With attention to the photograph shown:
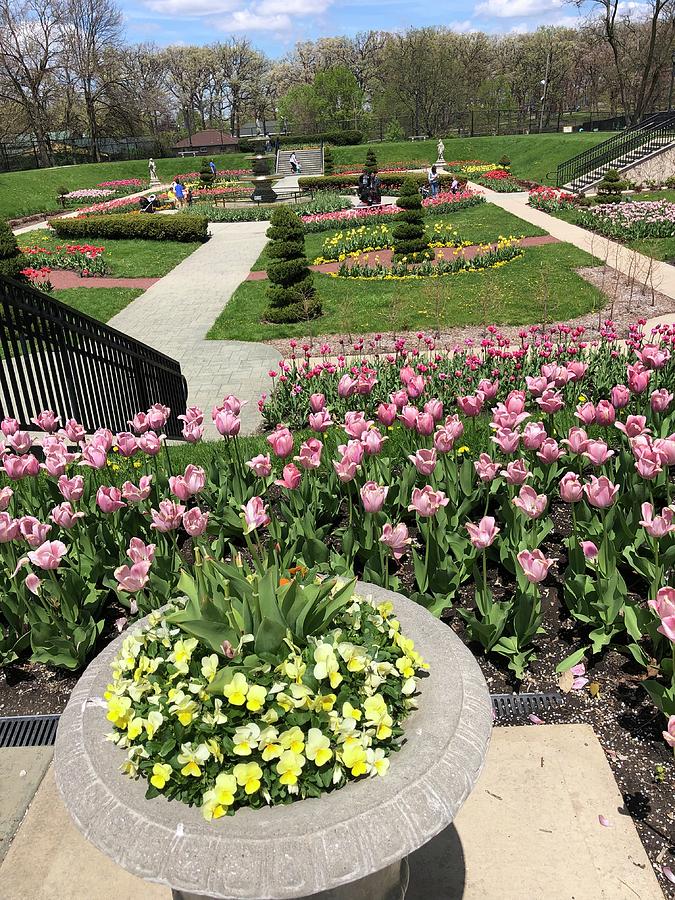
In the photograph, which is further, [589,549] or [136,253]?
[136,253]

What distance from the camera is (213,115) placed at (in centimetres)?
9331

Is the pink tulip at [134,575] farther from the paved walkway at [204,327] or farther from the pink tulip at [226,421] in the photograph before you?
the paved walkway at [204,327]

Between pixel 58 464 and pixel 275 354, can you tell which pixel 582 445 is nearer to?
pixel 58 464

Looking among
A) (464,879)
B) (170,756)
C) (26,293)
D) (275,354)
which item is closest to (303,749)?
(170,756)

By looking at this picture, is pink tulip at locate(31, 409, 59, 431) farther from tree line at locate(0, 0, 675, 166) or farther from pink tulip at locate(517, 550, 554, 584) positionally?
tree line at locate(0, 0, 675, 166)

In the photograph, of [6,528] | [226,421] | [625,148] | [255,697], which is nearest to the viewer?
[255,697]

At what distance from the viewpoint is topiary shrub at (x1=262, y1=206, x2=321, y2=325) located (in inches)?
496

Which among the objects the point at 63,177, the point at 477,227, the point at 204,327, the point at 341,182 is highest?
the point at 63,177

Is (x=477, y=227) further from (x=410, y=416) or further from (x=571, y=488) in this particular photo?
(x=571, y=488)

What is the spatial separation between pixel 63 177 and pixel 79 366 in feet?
139

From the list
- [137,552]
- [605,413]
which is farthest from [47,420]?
→ [605,413]

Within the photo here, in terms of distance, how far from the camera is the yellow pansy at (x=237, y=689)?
1790 mm

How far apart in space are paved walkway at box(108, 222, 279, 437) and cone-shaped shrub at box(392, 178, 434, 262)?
4.19 m

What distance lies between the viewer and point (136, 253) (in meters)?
22.1
